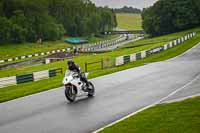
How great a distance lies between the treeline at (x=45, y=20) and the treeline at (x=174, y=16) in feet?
86.4

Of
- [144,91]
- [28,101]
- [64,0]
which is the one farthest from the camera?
[64,0]

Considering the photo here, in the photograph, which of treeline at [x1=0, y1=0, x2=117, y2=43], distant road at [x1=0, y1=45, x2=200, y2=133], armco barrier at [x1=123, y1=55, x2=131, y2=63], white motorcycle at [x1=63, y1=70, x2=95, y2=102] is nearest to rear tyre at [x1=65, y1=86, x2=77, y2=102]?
white motorcycle at [x1=63, y1=70, x2=95, y2=102]

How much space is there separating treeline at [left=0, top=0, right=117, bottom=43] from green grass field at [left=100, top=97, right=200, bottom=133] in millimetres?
77150

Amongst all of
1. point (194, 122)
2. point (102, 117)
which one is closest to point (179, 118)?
point (194, 122)

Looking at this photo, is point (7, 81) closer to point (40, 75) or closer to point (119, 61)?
point (40, 75)

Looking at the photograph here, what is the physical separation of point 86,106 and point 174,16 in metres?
87.1

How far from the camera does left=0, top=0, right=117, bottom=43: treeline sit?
9050cm

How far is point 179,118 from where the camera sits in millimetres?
11188

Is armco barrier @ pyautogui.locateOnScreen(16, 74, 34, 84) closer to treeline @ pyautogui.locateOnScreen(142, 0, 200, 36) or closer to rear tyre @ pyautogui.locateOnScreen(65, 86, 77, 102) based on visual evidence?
rear tyre @ pyautogui.locateOnScreen(65, 86, 77, 102)

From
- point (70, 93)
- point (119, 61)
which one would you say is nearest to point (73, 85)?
point (70, 93)

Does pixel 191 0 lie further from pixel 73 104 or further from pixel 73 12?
pixel 73 104

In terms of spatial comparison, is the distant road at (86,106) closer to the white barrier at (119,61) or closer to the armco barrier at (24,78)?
the armco barrier at (24,78)

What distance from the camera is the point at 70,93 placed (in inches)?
612

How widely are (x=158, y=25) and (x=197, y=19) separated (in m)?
10.3
